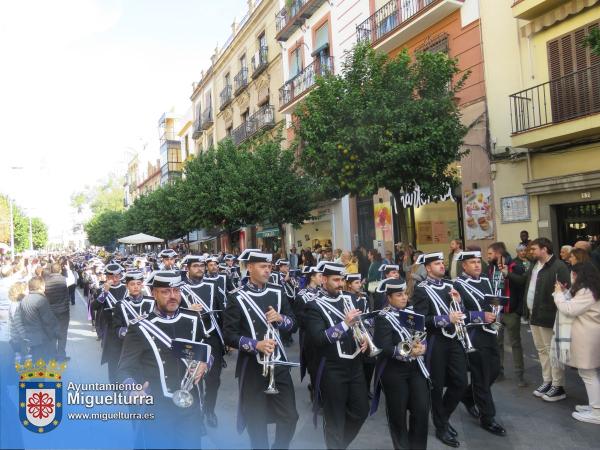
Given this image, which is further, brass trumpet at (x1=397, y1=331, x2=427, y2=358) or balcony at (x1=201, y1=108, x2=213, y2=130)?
balcony at (x1=201, y1=108, x2=213, y2=130)

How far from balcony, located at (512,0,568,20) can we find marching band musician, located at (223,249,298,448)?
10100mm

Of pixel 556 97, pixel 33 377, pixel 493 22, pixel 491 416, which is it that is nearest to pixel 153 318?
→ pixel 33 377

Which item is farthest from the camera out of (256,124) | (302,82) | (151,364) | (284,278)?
(256,124)

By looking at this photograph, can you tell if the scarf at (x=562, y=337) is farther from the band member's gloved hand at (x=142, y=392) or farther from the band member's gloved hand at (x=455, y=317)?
the band member's gloved hand at (x=142, y=392)

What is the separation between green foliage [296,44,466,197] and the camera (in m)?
10.9

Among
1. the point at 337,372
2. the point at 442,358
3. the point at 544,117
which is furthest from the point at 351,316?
the point at 544,117

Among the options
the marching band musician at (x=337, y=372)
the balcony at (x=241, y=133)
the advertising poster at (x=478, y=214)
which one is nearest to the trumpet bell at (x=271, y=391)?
the marching band musician at (x=337, y=372)

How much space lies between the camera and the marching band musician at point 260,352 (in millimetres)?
4395

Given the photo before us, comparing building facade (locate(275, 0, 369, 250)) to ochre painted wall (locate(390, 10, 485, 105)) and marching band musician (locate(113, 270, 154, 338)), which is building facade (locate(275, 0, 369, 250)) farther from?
marching band musician (locate(113, 270, 154, 338))

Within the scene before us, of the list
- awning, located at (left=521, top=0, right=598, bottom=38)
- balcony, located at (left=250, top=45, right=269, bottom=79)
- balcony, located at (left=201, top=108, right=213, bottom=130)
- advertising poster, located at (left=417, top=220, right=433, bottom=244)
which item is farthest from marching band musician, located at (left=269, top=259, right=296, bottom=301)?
balcony, located at (left=201, top=108, right=213, bottom=130)

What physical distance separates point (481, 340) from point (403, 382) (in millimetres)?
1543

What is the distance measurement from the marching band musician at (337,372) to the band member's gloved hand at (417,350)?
406 millimetres

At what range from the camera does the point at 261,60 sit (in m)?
27.0

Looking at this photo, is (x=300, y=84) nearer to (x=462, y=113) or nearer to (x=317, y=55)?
(x=317, y=55)
